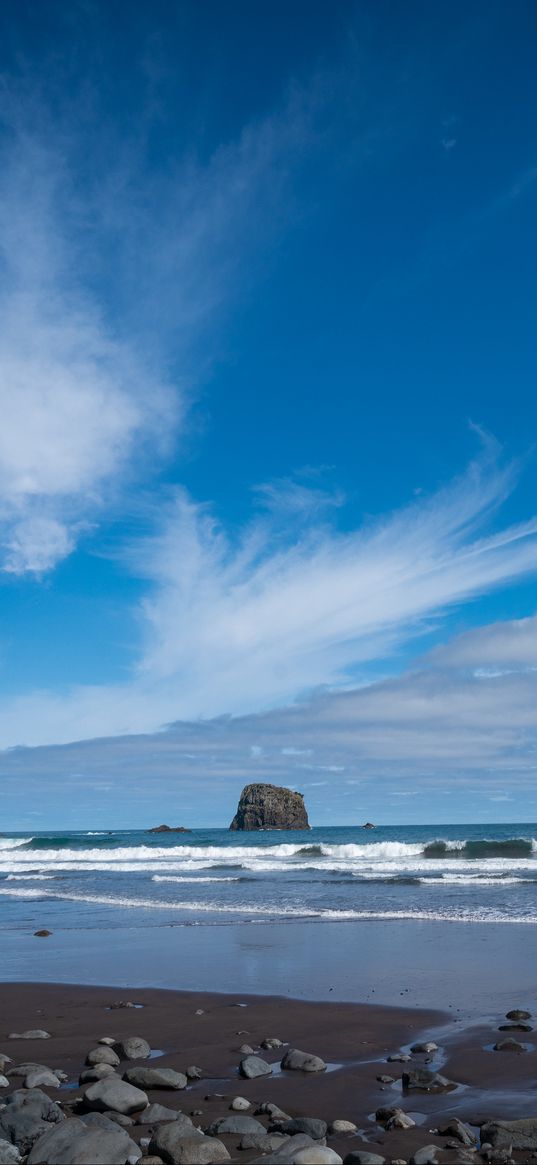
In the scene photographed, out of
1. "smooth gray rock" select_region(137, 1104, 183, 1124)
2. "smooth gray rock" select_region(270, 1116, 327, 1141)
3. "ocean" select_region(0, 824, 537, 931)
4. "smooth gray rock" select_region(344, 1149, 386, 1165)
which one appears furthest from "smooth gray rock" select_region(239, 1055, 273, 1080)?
"ocean" select_region(0, 824, 537, 931)

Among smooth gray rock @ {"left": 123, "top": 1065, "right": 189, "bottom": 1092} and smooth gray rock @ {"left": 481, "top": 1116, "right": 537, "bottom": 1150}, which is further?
smooth gray rock @ {"left": 123, "top": 1065, "right": 189, "bottom": 1092}

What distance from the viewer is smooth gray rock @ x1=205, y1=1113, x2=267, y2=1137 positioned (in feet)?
19.5

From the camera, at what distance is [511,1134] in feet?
18.4

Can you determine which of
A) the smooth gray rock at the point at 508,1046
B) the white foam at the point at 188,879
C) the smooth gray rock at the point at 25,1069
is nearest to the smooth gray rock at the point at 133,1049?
the smooth gray rock at the point at 25,1069

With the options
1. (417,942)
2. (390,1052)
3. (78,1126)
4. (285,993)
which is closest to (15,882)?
(417,942)

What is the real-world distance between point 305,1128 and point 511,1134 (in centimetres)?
142

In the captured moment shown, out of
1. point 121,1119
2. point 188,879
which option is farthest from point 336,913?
point 121,1119

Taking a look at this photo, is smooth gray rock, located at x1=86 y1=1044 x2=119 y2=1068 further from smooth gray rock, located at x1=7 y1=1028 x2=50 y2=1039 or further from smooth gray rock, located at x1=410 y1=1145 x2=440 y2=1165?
smooth gray rock, located at x1=410 y1=1145 x2=440 y2=1165

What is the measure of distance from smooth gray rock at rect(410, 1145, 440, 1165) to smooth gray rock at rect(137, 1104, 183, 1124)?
1885 millimetres

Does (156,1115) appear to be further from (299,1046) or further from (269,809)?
(269,809)

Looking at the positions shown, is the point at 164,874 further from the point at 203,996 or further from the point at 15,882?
the point at 203,996

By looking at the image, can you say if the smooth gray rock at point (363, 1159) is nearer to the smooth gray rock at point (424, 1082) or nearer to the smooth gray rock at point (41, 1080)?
the smooth gray rock at point (424, 1082)

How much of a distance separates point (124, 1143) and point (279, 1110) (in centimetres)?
155

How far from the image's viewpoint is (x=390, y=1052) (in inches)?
339
